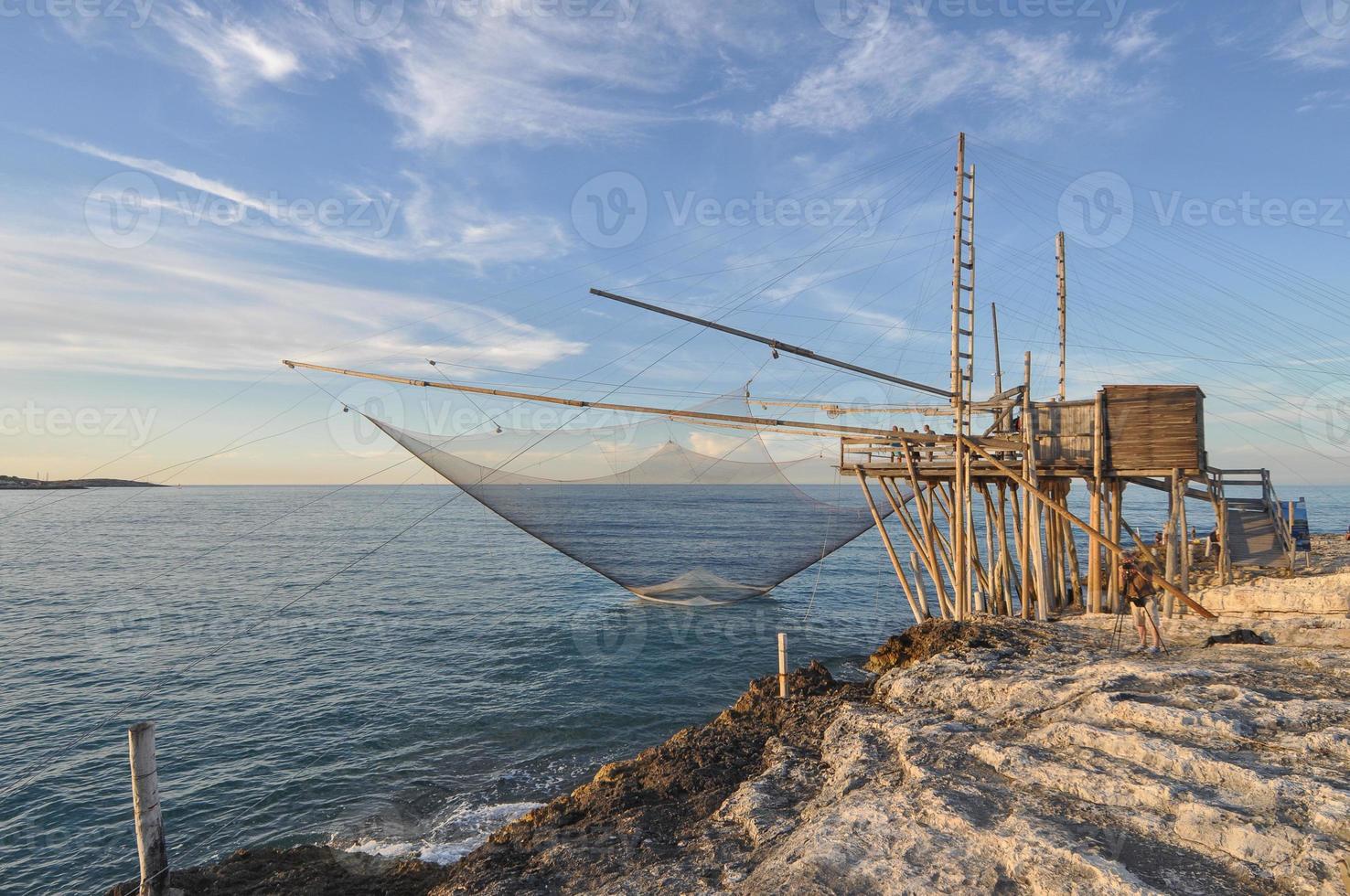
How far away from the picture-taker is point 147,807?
317 inches

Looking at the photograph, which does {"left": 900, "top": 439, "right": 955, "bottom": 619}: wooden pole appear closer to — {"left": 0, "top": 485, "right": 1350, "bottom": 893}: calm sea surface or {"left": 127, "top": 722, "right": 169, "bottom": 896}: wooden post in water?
{"left": 0, "top": 485, "right": 1350, "bottom": 893}: calm sea surface

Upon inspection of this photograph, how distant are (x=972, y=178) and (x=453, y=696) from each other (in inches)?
800

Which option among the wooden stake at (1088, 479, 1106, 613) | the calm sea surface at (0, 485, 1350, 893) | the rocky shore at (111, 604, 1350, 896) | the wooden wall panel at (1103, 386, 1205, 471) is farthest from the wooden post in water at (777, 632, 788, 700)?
the wooden wall panel at (1103, 386, 1205, 471)

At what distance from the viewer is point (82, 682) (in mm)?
20156

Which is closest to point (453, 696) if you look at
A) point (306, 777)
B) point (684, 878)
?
point (306, 777)

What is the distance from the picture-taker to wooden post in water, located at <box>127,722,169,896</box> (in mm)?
7988

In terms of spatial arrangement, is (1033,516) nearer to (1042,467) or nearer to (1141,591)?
(1042,467)

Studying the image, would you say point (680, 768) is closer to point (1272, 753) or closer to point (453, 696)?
point (1272, 753)

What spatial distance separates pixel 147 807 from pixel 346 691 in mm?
11681

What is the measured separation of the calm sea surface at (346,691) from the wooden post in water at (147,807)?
3.46 meters

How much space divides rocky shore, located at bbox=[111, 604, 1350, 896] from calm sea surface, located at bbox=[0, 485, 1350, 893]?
126 inches

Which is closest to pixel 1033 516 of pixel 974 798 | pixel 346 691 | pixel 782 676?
pixel 782 676

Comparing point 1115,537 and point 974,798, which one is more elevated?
point 1115,537

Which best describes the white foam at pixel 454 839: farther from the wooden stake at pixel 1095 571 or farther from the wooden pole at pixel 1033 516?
the wooden stake at pixel 1095 571
